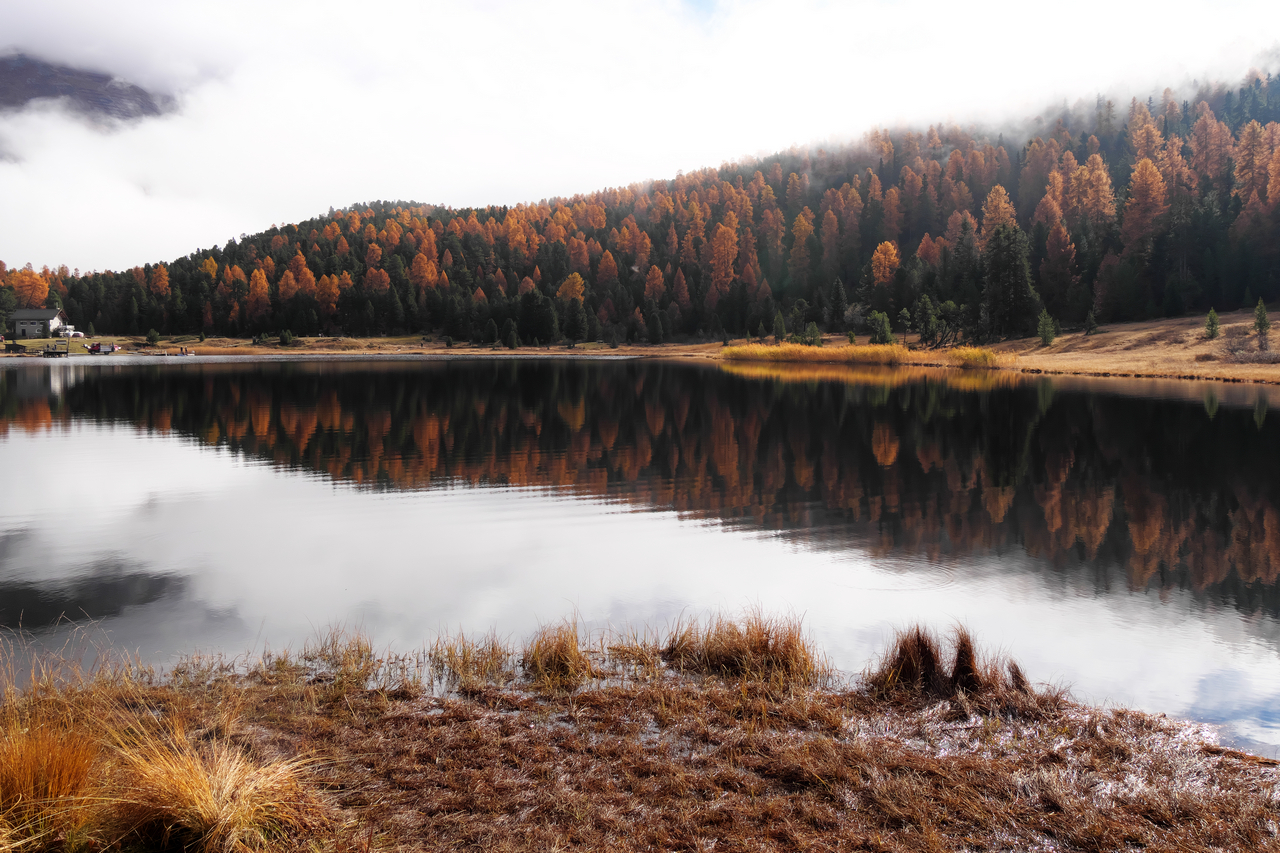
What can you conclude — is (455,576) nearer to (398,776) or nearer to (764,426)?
(398,776)

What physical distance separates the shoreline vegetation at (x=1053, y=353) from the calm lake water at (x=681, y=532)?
1207 inches

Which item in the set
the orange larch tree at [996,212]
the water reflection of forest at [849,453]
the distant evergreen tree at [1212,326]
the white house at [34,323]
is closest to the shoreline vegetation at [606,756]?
the water reflection of forest at [849,453]

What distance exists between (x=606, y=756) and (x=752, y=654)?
2506mm

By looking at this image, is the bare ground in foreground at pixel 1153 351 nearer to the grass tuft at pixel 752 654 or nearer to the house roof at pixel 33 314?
the grass tuft at pixel 752 654

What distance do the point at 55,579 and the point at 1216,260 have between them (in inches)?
4344

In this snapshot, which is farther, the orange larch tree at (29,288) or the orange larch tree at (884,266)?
the orange larch tree at (29,288)

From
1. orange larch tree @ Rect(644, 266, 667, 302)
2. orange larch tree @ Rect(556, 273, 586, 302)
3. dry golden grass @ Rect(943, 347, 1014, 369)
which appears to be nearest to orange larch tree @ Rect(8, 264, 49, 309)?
orange larch tree @ Rect(556, 273, 586, 302)

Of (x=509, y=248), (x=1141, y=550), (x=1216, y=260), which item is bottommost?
(x=1141, y=550)

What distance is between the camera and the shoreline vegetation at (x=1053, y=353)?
191 ft

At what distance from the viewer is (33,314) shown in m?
142

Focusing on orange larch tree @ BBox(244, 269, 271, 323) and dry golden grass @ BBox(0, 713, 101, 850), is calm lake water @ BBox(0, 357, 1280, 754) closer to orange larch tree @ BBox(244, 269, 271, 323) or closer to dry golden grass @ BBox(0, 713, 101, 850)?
dry golden grass @ BBox(0, 713, 101, 850)

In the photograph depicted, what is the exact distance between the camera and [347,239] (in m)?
178

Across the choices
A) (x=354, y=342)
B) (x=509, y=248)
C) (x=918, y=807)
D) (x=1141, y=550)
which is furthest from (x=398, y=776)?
(x=509, y=248)

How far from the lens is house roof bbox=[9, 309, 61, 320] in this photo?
140025 mm
